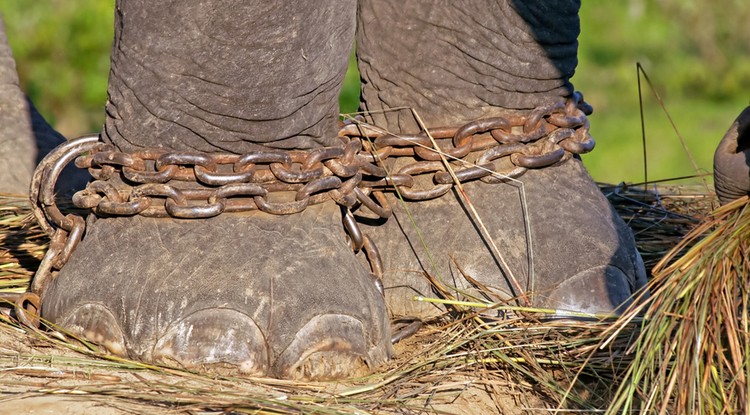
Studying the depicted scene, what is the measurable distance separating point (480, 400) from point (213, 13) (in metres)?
0.75

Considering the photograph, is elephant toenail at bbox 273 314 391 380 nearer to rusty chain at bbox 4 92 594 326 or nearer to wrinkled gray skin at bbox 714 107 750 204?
rusty chain at bbox 4 92 594 326

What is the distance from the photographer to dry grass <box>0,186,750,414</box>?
1706 millimetres

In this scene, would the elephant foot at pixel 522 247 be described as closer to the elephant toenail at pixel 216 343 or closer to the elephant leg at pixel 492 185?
the elephant leg at pixel 492 185

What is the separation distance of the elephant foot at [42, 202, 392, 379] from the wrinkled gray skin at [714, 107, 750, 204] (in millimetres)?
614

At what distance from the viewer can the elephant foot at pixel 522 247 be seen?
218cm

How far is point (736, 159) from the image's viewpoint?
1782mm

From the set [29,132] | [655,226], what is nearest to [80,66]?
[29,132]

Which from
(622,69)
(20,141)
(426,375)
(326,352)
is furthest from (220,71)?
(622,69)

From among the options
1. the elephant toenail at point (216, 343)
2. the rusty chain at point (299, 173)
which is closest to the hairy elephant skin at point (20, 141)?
the rusty chain at point (299, 173)

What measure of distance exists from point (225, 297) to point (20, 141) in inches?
47.9

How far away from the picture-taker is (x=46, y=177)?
6.52ft

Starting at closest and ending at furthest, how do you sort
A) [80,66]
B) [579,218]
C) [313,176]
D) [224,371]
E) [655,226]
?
[224,371], [313,176], [579,218], [655,226], [80,66]

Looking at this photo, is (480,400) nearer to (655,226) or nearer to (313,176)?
(313,176)

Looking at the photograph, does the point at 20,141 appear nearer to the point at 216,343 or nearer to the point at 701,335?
the point at 216,343
